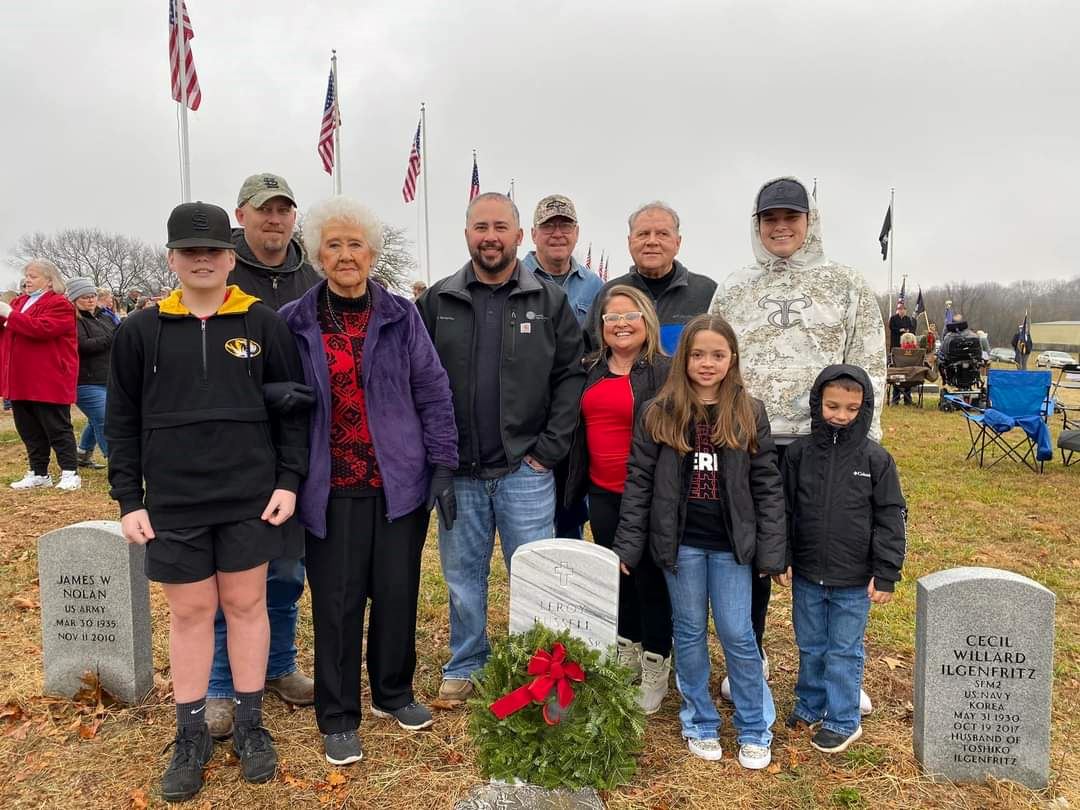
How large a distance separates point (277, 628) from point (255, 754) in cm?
77

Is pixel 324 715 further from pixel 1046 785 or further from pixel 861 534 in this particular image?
pixel 1046 785

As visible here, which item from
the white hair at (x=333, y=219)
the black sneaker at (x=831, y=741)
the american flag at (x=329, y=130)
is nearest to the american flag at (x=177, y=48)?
the american flag at (x=329, y=130)

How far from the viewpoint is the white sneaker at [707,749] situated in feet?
10.6

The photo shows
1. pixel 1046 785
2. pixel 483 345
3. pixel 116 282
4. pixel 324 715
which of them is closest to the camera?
pixel 1046 785

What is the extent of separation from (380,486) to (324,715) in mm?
1110

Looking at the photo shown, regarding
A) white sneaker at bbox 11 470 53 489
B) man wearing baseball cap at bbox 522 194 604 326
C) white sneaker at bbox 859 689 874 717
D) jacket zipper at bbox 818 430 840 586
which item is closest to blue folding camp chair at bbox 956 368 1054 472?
white sneaker at bbox 859 689 874 717

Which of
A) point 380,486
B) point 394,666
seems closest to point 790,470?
point 380,486

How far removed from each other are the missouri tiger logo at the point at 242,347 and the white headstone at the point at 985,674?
3.02 m

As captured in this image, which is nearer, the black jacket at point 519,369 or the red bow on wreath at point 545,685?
the red bow on wreath at point 545,685

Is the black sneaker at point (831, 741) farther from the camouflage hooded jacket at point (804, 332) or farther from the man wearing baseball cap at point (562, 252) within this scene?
the man wearing baseball cap at point (562, 252)

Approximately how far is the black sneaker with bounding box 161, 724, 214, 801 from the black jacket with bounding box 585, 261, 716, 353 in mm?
2593

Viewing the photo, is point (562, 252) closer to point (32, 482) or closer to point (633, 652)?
point (633, 652)

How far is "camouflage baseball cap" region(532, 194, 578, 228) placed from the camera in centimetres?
457

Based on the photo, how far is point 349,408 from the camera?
122 inches
